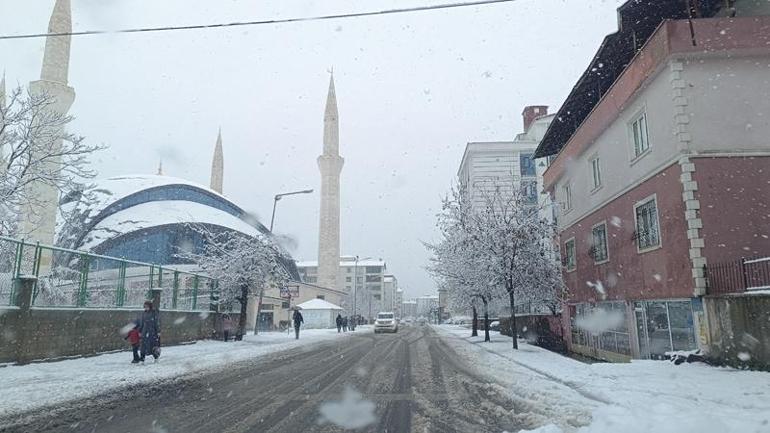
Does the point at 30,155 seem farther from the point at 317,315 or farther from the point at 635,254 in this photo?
the point at 317,315

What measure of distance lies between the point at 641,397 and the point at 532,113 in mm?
55756

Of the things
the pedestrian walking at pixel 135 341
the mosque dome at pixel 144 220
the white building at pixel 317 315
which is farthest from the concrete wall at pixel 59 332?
the white building at pixel 317 315

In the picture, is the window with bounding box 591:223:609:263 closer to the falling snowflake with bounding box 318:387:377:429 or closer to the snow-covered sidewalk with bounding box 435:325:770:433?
the snow-covered sidewalk with bounding box 435:325:770:433

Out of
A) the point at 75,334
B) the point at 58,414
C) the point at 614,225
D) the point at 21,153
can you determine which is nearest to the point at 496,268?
the point at 614,225

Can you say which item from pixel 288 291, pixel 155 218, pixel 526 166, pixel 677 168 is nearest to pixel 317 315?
pixel 155 218

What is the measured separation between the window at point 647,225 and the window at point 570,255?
7.31 m

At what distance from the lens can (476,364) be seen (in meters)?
14.8

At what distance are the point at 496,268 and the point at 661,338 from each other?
25.6 ft

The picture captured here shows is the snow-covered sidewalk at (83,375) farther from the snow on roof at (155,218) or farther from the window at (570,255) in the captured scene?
the snow on roof at (155,218)

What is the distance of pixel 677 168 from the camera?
42.1 feet

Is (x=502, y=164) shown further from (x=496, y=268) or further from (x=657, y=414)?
(x=657, y=414)

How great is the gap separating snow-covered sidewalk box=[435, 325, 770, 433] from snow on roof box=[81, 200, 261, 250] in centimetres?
4504

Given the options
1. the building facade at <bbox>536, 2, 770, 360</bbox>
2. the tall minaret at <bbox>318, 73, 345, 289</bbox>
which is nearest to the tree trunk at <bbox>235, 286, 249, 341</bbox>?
the building facade at <bbox>536, 2, 770, 360</bbox>

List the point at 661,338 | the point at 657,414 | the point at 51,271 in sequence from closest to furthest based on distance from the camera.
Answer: the point at 657,414 < the point at 661,338 < the point at 51,271
